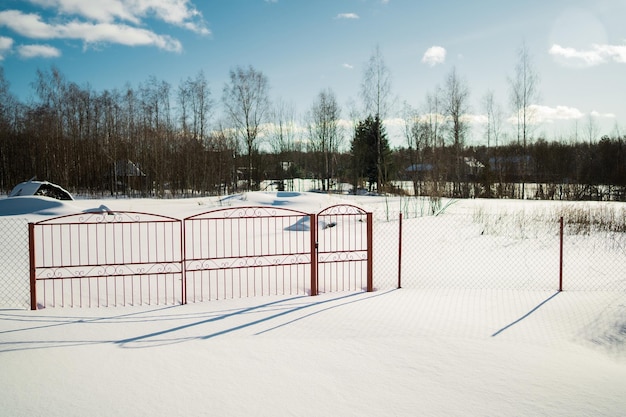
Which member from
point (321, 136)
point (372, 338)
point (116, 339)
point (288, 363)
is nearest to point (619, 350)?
point (372, 338)

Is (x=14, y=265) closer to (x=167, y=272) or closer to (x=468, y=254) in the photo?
(x=167, y=272)

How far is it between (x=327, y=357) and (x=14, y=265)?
26.5 feet

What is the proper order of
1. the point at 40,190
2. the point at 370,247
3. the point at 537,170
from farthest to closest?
the point at 537,170 → the point at 40,190 → the point at 370,247

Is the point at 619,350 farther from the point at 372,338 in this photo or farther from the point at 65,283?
the point at 65,283

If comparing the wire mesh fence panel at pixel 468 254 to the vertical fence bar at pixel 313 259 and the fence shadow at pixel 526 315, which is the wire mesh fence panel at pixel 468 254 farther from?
the vertical fence bar at pixel 313 259

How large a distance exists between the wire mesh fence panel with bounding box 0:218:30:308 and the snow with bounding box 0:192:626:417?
126cm

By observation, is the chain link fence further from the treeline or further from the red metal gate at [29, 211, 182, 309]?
the treeline

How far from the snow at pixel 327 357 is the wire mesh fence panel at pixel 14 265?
1.26 metres

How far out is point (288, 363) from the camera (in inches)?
164

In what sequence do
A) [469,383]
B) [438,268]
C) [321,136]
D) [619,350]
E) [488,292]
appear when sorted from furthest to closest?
[321,136] → [438,268] → [488,292] → [619,350] → [469,383]

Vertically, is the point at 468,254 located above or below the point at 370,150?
below

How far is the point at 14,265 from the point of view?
8.99 m

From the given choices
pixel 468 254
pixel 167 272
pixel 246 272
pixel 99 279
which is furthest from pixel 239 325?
pixel 468 254

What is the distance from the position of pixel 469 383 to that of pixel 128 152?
35.1m
